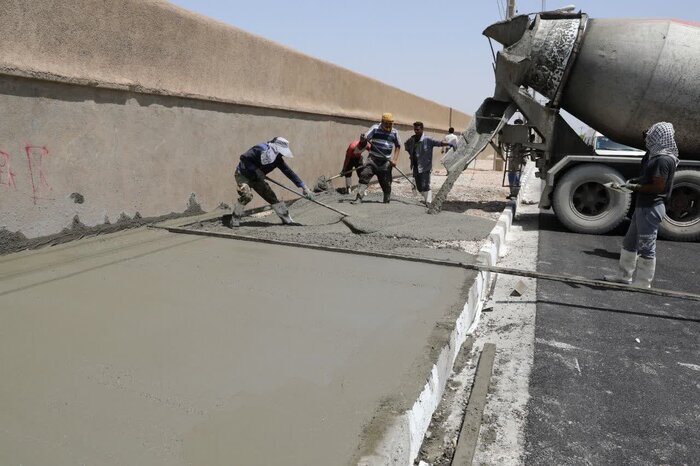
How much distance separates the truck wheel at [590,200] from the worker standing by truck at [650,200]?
7.45 feet

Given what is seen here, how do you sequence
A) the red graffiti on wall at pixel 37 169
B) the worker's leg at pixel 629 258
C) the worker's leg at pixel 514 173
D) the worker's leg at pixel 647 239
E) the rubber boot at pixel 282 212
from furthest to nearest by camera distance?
the worker's leg at pixel 514 173, the rubber boot at pixel 282 212, the worker's leg at pixel 629 258, the worker's leg at pixel 647 239, the red graffiti on wall at pixel 37 169

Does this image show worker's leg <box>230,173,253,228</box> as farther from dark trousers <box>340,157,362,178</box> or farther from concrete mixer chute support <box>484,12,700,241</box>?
concrete mixer chute support <box>484,12,700,241</box>

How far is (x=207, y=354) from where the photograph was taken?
2.68 m

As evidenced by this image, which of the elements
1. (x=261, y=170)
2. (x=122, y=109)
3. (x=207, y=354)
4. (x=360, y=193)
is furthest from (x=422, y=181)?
(x=207, y=354)

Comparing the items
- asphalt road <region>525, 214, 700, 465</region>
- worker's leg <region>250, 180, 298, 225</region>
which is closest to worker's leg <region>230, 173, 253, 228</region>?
worker's leg <region>250, 180, 298, 225</region>

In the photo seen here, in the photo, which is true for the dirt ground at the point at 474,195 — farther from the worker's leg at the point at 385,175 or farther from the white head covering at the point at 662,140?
the white head covering at the point at 662,140

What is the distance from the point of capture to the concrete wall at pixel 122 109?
417cm

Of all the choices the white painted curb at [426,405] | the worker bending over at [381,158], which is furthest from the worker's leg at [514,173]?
the white painted curb at [426,405]

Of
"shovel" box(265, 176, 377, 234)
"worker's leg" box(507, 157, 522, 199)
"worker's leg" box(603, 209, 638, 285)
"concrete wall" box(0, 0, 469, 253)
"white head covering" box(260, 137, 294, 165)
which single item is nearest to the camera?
"concrete wall" box(0, 0, 469, 253)

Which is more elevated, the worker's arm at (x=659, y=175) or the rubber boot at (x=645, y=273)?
the worker's arm at (x=659, y=175)

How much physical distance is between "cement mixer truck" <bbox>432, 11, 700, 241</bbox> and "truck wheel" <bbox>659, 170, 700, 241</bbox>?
1 centimetres

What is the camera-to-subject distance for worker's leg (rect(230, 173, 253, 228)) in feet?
20.0

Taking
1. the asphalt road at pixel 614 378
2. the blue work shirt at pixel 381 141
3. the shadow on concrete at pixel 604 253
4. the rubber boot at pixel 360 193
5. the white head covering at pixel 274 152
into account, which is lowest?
the asphalt road at pixel 614 378

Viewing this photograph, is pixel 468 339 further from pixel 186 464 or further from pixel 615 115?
pixel 615 115
